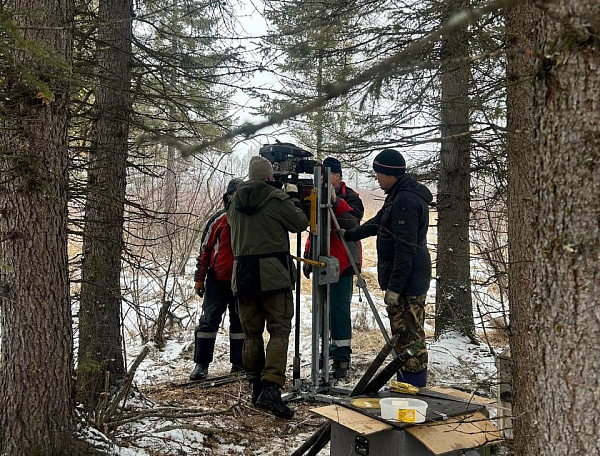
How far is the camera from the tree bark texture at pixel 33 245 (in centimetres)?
333

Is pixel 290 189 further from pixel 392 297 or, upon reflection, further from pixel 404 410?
pixel 404 410

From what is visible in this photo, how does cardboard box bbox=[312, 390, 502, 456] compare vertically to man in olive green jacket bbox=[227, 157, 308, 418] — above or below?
below

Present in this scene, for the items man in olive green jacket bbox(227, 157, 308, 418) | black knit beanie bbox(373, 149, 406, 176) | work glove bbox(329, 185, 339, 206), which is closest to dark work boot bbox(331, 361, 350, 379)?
man in olive green jacket bbox(227, 157, 308, 418)

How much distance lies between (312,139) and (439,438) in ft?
45.1

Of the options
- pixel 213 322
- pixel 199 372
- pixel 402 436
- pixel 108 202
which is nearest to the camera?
pixel 402 436

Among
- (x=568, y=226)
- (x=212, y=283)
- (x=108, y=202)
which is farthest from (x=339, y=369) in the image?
(x=568, y=226)

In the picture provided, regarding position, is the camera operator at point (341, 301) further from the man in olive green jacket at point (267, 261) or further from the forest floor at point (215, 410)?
the man in olive green jacket at point (267, 261)

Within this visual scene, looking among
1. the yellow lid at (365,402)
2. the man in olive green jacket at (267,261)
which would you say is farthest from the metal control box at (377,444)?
the man in olive green jacket at (267,261)

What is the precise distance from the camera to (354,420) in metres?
3.21

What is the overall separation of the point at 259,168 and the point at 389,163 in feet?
3.95

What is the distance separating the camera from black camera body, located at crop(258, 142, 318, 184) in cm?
555

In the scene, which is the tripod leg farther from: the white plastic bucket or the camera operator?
the camera operator

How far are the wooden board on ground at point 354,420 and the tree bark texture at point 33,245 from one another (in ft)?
5.38

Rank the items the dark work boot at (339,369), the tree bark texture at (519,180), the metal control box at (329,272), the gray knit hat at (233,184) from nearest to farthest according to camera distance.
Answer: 1. the tree bark texture at (519,180)
2. the metal control box at (329,272)
3. the gray knit hat at (233,184)
4. the dark work boot at (339,369)
